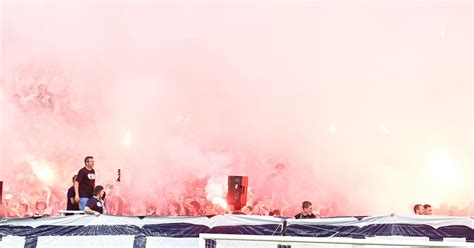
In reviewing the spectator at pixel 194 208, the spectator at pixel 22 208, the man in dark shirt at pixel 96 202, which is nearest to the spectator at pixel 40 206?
the spectator at pixel 22 208

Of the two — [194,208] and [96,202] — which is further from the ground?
[96,202]

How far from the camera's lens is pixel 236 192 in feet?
41.3

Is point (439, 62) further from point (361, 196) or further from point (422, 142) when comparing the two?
point (361, 196)

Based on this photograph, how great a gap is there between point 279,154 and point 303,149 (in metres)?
0.61

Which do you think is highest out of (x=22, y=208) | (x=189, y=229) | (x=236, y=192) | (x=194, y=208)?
(x=236, y=192)

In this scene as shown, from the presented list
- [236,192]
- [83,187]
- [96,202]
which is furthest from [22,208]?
[96,202]

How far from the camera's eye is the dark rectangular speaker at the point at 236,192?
1247cm

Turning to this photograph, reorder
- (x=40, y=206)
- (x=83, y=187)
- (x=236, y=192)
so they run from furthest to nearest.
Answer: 1. (x=40, y=206)
2. (x=236, y=192)
3. (x=83, y=187)

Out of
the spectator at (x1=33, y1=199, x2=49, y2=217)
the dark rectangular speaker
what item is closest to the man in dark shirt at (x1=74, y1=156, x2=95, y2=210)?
the dark rectangular speaker

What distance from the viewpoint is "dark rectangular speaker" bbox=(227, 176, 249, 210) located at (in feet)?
40.9

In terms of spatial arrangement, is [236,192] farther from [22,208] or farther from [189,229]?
[22,208]

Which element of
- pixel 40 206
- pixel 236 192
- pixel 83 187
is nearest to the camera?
pixel 83 187

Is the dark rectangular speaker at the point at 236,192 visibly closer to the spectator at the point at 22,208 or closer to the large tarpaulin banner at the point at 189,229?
the large tarpaulin banner at the point at 189,229

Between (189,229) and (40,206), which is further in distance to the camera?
(40,206)
